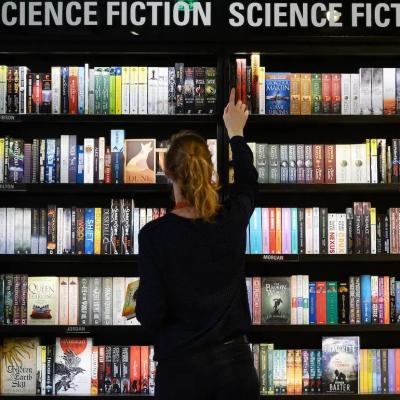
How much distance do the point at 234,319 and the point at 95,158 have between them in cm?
157

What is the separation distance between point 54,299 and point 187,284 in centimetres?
155

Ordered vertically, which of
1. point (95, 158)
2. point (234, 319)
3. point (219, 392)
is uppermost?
point (95, 158)

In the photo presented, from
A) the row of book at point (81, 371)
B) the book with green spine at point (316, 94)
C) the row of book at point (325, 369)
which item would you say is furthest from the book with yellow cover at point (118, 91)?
the row of book at point (325, 369)

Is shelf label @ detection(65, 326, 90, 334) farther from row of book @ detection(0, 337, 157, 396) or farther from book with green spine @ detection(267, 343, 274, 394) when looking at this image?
book with green spine @ detection(267, 343, 274, 394)

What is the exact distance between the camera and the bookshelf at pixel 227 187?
3.50m

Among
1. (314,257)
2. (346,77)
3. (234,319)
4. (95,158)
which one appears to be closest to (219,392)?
(234,319)

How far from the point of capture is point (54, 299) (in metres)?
3.53

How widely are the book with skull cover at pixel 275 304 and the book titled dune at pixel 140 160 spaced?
2.50ft

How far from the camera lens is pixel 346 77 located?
358cm

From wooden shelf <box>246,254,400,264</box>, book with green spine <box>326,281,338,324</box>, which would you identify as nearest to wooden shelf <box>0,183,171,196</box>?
wooden shelf <box>246,254,400,264</box>

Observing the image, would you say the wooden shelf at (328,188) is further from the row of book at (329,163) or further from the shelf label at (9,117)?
the shelf label at (9,117)

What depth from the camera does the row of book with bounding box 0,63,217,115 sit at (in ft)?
11.6

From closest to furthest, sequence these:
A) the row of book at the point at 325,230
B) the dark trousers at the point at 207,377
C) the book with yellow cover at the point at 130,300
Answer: the dark trousers at the point at 207,377
the book with yellow cover at the point at 130,300
the row of book at the point at 325,230

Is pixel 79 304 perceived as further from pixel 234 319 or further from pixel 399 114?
pixel 399 114
